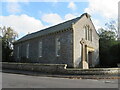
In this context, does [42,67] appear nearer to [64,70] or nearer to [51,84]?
[64,70]

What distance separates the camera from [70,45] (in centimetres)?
2562

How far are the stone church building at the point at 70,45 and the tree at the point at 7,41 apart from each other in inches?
437

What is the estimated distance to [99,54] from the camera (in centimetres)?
3250

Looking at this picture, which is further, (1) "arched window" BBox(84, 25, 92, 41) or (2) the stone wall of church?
(1) "arched window" BBox(84, 25, 92, 41)

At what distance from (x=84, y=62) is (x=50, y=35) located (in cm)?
715

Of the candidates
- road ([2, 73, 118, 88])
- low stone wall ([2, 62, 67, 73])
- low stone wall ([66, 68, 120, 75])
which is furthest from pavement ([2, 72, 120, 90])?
low stone wall ([2, 62, 67, 73])

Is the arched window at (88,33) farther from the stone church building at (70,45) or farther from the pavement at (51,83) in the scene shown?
the pavement at (51,83)

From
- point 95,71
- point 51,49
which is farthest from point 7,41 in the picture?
point 95,71

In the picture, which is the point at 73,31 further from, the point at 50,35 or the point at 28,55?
the point at 28,55

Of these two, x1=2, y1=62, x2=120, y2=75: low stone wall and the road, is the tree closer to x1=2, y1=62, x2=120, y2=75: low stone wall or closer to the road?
x1=2, y1=62, x2=120, y2=75: low stone wall

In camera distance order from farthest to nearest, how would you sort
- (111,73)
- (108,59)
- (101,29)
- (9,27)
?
(9,27), (101,29), (108,59), (111,73)

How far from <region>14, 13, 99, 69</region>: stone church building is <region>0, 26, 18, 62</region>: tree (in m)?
11.1

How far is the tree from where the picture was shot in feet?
142

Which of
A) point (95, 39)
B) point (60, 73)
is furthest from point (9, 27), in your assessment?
point (60, 73)
